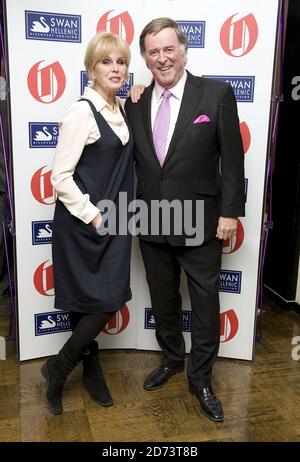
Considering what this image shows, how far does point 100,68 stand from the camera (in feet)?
6.05

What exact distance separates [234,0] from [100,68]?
729mm

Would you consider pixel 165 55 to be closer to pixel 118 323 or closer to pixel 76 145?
pixel 76 145

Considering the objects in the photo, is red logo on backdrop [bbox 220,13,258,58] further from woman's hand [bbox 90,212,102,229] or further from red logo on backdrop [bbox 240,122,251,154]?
woman's hand [bbox 90,212,102,229]

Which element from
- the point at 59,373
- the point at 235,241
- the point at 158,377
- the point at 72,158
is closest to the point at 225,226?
the point at 235,241

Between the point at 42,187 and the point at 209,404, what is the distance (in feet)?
4.01

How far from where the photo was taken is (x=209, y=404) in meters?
2.03

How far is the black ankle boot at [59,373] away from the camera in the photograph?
199cm

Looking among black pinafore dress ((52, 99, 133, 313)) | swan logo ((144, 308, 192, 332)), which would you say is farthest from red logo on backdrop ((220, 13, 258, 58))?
swan logo ((144, 308, 192, 332))

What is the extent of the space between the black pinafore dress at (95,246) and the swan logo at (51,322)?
0.46 m

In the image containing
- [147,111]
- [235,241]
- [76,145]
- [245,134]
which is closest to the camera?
[76,145]

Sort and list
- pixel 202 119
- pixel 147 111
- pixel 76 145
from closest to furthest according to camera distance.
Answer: pixel 76 145, pixel 202 119, pixel 147 111

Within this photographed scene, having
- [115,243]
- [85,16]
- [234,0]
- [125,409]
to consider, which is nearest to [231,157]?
[115,243]

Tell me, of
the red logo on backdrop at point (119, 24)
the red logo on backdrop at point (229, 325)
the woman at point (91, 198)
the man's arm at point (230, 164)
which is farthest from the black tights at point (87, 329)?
the red logo on backdrop at point (119, 24)

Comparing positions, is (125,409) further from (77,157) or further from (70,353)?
(77,157)
